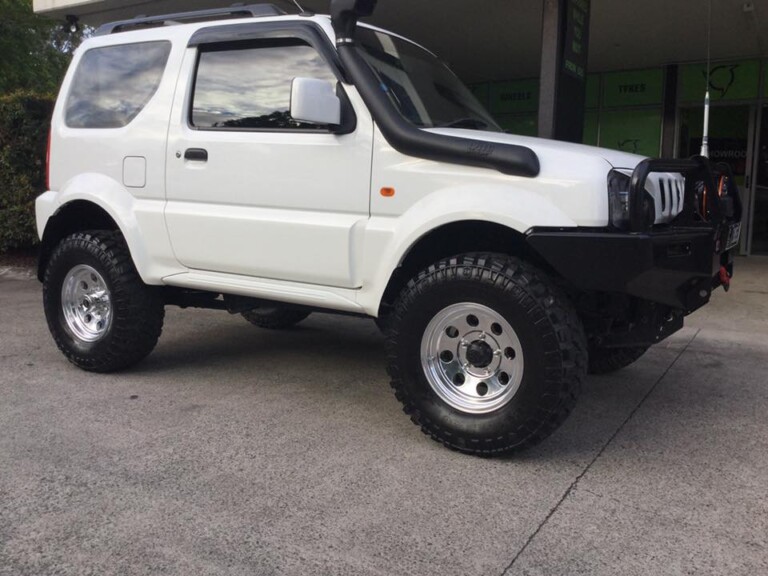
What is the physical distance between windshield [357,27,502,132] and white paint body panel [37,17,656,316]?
0.20 metres

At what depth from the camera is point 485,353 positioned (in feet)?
11.2

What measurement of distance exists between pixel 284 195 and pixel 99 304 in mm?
1787

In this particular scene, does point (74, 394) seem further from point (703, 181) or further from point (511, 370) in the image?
point (703, 181)

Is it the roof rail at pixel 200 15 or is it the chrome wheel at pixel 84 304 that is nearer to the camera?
the roof rail at pixel 200 15

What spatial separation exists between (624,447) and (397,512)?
1.41 meters

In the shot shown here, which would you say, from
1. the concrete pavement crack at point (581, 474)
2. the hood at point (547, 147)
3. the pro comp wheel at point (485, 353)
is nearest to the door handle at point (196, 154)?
the hood at point (547, 147)

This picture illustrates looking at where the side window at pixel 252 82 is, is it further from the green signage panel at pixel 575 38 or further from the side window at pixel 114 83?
the green signage panel at pixel 575 38

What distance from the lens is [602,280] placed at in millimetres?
3078

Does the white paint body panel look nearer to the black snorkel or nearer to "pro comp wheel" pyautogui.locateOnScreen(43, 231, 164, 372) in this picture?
the black snorkel

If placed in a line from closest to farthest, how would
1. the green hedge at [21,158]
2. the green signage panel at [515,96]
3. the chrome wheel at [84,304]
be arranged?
the chrome wheel at [84,304], the green hedge at [21,158], the green signage panel at [515,96]

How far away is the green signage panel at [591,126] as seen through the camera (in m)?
13.0

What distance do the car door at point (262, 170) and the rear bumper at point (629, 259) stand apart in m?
1.06

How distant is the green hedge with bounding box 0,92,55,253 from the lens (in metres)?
9.50

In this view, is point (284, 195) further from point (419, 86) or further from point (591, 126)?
point (591, 126)
